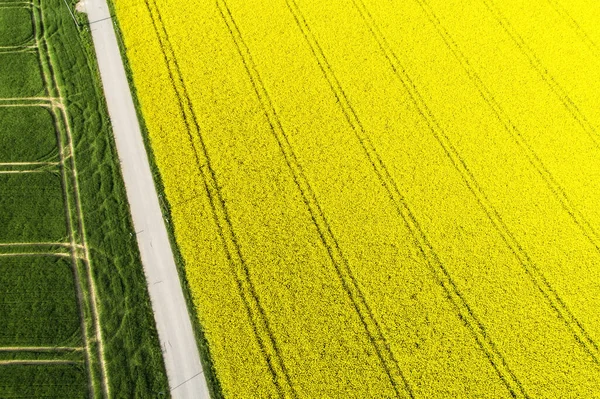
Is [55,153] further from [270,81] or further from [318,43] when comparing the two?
[318,43]

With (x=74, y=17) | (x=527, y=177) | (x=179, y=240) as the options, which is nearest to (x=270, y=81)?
(x=179, y=240)

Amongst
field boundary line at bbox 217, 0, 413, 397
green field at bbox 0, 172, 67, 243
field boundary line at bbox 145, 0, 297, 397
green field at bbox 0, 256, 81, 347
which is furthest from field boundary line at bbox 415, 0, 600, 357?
green field at bbox 0, 172, 67, 243

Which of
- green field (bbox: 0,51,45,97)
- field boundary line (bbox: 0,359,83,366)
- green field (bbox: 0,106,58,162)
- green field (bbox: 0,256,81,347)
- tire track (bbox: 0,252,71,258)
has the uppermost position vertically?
green field (bbox: 0,51,45,97)

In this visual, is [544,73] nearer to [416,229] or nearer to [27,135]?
[416,229]

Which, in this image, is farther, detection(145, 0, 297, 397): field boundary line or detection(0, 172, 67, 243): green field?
detection(0, 172, 67, 243): green field

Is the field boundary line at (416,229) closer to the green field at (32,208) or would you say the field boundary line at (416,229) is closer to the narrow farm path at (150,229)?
the narrow farm path at (150,229)

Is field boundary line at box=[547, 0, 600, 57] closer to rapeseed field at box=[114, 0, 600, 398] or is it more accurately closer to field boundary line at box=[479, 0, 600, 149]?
rapeseed field at box=[114, 0, 600, 398]

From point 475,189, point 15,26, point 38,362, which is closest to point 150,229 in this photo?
point 38,362
